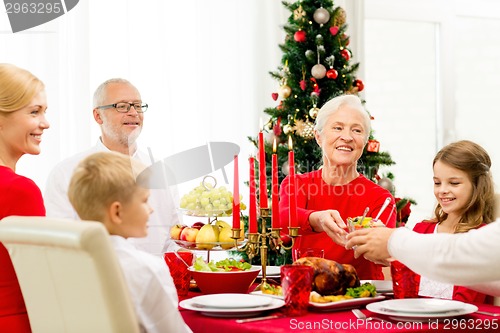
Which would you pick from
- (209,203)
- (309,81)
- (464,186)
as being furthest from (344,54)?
(209,203)

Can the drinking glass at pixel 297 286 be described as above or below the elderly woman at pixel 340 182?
below

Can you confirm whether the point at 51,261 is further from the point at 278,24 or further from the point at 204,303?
the point at 278,24

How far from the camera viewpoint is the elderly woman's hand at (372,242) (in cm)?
211

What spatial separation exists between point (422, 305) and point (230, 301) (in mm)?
545

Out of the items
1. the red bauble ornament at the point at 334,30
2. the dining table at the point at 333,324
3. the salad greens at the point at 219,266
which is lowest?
the dining table at the point at 333,324

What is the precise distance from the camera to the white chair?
1.60 metres

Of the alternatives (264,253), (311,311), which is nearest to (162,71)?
(264,253)

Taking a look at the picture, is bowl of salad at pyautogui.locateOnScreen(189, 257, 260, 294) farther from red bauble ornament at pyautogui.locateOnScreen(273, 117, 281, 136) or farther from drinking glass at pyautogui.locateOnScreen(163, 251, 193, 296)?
red bauble ornament at pyautogui.locateOnScreen(273, 117, 281, 136)

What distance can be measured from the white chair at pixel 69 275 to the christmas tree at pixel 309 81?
2.76 meters

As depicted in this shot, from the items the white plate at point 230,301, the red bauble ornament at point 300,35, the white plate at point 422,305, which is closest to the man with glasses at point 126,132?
the red bauble ornament at point 300,35

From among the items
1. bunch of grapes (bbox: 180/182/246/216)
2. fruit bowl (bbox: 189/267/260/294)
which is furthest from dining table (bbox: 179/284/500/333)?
bunch of grapes (bbox: 180/182/246/216)

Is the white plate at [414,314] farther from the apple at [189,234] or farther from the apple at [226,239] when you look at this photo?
the apple at [189,234]

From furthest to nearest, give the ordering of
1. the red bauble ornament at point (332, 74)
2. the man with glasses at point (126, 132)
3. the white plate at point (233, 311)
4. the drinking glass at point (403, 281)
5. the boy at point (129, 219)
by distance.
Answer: the red bauble ornament at point (332, 74) → the man with glasses at point (126, 132) → the drinking glass at point (403, 281) → the white plate at point (233, 311) → the boy at point (129, 219)

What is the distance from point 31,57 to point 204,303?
282cm
